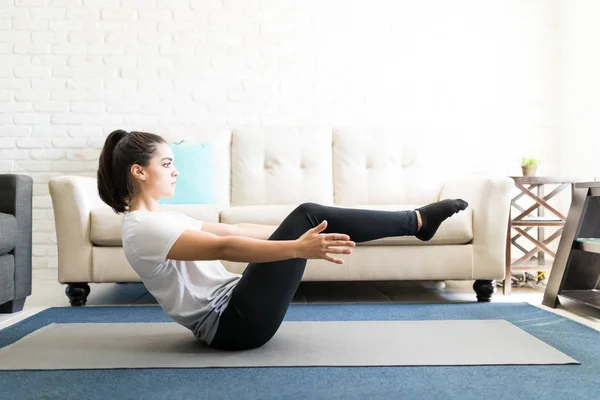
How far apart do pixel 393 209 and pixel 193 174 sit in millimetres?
1261

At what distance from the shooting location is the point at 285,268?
1.76 meters

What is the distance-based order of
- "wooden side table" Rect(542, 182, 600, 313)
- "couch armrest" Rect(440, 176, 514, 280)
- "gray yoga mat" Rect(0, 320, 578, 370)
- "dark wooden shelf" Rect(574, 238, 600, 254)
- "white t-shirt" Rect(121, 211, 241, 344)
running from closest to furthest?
"white t-shirt" Rect(121, 211, 241, 344), "gray yoga mat" Rect(0, 320, 578, 370), "dark wooden shelf" Rect(574, 238, 600, 254), "wooden side table" Rect(542, 182, 600, 313), "couch armrest" Rect(440, 176, 514, 280)

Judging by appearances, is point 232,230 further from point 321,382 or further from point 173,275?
point 321,382

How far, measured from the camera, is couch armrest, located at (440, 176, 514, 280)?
9.55 ft

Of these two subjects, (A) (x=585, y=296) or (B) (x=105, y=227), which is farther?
(B) (x=105, y=227)

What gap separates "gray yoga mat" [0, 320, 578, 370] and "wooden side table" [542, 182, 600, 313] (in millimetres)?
690

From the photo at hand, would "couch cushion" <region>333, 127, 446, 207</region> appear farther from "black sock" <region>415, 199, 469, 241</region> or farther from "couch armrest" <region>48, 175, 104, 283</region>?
"black sock" <region>415, 199, 469, 241</region>

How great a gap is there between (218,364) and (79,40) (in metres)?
2.98

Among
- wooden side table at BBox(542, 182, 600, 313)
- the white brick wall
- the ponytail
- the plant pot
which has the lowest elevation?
wooden side table at BBox(542, 182, 600, 313)

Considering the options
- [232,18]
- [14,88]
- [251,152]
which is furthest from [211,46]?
[14,88]

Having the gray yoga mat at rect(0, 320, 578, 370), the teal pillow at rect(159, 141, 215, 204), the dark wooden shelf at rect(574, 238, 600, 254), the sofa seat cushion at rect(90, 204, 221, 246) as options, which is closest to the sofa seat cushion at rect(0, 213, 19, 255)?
the sofa seat cushion at rect(90, 204, 221, 246)

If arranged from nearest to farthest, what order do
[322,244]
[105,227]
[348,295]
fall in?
[322,244] < [105,227] < [348,295]

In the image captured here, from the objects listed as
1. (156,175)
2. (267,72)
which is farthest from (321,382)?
(267,72)

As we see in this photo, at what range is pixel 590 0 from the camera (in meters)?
3.76
